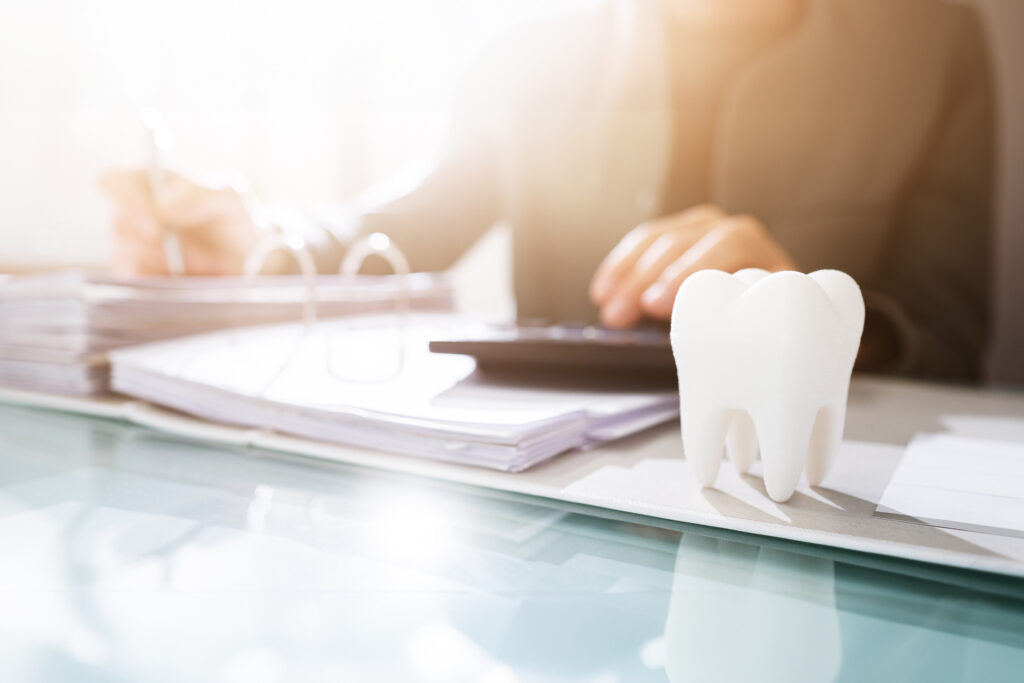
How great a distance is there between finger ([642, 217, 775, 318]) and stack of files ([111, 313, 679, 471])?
0.09 metres

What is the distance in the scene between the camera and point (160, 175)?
70cm

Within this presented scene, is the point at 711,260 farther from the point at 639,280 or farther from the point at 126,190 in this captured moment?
the point at 126,190

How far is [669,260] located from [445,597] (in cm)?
41

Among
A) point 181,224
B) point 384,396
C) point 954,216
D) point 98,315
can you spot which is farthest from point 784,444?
point 954,216

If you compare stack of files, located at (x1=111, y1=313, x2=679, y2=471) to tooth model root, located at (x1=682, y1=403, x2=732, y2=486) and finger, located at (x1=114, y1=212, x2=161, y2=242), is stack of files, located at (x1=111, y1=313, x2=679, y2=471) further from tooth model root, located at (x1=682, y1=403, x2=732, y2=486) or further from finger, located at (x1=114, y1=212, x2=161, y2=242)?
finger, located at (x1=114, y1=212, x2=161, y2=242)

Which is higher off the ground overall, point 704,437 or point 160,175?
point 160,175

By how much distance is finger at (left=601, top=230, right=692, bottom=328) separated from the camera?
1.83 feet

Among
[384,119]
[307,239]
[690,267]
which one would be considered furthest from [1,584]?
[384,119]

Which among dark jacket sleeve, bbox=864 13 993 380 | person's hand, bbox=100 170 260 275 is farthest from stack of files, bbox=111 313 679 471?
dark jacket sleeve, bbox=864 13 993 380

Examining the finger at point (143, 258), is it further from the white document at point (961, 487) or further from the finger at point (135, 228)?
the white document at point (961, 487)

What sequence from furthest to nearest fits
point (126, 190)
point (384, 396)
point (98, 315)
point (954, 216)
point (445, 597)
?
point (954, 216) → point (126, 190) → point (98, 315) → point (384, 396) → point (445, 597)

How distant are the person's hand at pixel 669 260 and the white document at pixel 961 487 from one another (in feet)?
0.69

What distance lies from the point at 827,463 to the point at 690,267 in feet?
0.88

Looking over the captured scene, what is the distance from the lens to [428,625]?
0.61 ft
